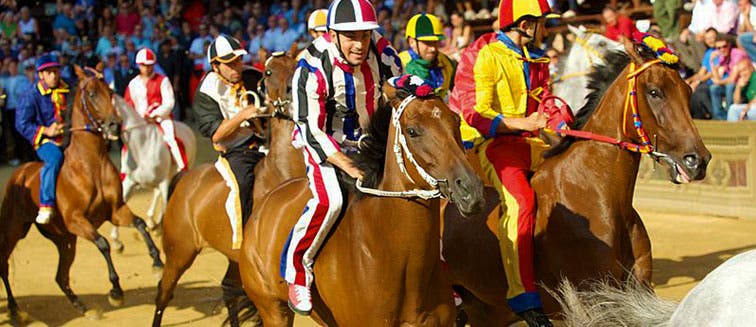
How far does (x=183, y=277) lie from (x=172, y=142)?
3.42 metres

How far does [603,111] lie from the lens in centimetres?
584

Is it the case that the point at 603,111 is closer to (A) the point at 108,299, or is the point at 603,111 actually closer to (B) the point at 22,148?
(A) the point at 108,299

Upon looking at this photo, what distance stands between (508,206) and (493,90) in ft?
2.34

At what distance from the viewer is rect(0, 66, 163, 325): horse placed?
9.81 m

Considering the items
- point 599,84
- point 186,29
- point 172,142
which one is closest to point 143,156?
point 172,142

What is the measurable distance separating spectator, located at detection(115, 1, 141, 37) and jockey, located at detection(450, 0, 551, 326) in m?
18.6

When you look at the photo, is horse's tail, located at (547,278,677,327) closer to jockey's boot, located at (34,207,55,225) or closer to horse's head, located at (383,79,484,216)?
horse's head, located at (383,79,484,216)

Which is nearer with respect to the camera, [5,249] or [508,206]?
[508,206]

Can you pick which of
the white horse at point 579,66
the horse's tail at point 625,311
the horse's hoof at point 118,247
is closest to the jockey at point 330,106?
the horse's tail at point 625,311

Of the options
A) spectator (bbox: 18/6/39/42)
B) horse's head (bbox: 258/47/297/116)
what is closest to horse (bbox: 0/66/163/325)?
horse's head (bbox: 258/47/297/116)

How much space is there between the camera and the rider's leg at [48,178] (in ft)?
31.7

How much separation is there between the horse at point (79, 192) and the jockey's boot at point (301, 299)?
5035 mm

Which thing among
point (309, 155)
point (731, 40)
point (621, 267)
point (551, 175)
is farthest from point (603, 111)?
point (731, 40)

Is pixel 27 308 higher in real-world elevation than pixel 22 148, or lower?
higher
